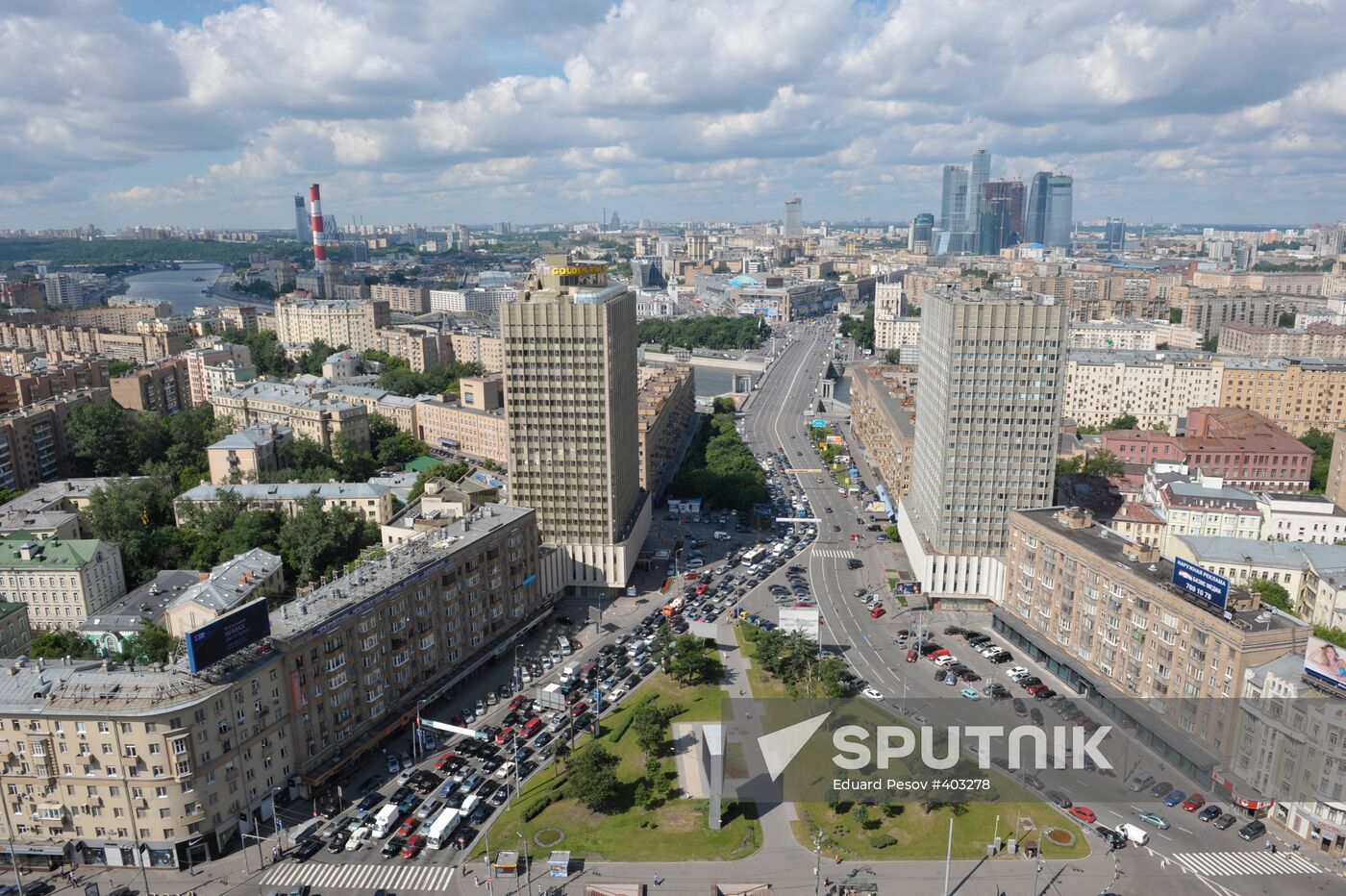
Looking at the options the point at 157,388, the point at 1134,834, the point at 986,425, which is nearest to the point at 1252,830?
the point at 1134,834

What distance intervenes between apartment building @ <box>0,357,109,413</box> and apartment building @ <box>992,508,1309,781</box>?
490ft

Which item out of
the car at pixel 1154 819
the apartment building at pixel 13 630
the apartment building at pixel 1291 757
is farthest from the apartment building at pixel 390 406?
the apartment building at pixel 1291 757

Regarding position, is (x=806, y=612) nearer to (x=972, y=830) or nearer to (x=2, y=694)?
(x=972, y=830)

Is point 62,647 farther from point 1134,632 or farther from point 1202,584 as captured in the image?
point 1202,584

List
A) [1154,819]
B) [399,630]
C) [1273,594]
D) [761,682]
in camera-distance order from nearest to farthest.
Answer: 1. [1154,819]
2. [399,630]
3. [761,682]
4. [1273,594]

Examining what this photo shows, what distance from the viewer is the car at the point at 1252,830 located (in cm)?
5938

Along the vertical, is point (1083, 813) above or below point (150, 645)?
below

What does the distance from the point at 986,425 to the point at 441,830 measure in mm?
63998

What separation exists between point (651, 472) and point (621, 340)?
117ft

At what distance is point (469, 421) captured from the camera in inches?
5969

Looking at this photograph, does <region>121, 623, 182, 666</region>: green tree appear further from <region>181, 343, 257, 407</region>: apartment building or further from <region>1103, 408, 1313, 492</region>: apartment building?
<region>1103, 408, 1313, 492</region>: apartment building

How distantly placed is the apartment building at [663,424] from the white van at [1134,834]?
226 feet

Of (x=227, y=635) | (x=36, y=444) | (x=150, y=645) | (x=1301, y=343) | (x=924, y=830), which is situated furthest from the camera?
(x=1301, y=343)

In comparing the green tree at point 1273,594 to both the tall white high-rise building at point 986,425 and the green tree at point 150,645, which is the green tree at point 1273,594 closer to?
the tall white high-rise building at point 986,425
